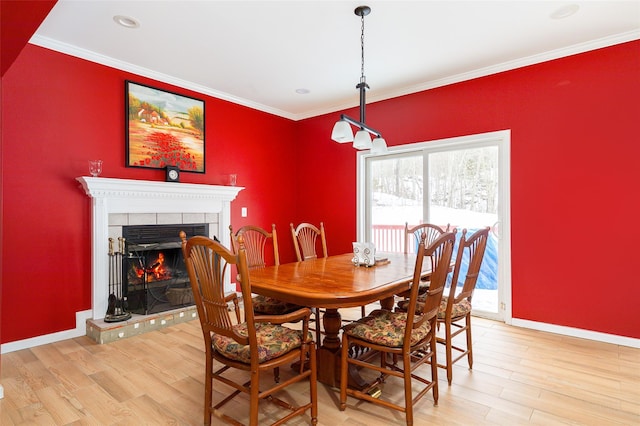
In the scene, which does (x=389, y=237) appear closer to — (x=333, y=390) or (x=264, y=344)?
(x=333, y=390)

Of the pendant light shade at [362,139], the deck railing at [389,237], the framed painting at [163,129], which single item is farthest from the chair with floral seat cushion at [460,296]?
the framed painting at [163,129]

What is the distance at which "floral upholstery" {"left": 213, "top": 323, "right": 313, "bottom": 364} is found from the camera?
1728 mm

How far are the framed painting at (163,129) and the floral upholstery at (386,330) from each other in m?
2.92

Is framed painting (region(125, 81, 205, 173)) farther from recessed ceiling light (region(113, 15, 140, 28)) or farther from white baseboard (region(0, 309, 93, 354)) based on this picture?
white baseboard (region(0, 309, 93, 354))

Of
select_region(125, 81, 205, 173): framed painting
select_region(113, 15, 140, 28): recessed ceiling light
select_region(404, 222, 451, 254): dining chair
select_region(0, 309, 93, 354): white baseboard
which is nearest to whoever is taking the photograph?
select_region(113, 15, 140, 28): recessed ceiling light

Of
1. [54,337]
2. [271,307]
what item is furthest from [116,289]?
[271,307]

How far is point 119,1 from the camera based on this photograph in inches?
99.0

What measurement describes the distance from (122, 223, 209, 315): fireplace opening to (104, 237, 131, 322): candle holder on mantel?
5 centimetres

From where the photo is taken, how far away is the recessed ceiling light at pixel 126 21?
2.72 m

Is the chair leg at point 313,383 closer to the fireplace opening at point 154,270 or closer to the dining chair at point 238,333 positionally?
the dining chair at point 238,333

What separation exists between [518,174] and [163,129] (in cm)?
380

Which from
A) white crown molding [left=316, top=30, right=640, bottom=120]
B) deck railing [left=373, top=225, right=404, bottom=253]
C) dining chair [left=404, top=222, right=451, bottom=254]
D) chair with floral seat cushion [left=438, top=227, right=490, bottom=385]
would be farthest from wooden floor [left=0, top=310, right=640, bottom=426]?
white crown molding [left=316, top=30, right=640, bottom=120]

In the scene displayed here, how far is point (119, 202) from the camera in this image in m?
3.47

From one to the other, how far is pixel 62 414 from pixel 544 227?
160 inches
